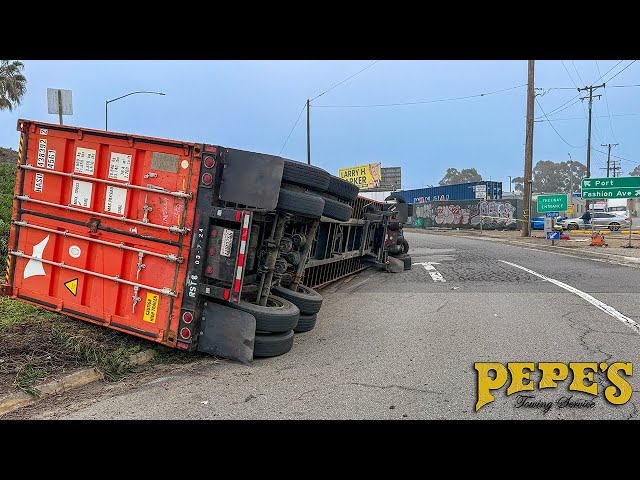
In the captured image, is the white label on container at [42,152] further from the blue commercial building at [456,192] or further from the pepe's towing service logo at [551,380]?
the blue commercial building at [456,192]

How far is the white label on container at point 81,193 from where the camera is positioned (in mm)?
5441

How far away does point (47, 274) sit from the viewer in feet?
18.5

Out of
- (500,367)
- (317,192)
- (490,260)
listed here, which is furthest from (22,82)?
(500,367)

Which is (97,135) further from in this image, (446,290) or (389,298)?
(446,290)

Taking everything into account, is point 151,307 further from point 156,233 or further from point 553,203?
point 553,203

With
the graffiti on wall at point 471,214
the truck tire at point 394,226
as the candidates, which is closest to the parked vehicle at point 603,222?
the graffiti on wall at point 471,214

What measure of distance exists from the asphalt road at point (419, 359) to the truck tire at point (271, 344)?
3.5 inches

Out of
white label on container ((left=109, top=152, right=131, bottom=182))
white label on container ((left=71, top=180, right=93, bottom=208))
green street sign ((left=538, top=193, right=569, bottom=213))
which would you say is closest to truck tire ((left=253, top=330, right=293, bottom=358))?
white label on container ((left=109, top=152, right=131, bottom=182))

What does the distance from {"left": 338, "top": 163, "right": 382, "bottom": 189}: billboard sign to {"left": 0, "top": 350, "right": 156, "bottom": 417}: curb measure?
89.8 meters

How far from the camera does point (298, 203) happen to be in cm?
555

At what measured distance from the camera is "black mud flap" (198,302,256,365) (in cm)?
522

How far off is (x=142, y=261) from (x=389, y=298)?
518cm

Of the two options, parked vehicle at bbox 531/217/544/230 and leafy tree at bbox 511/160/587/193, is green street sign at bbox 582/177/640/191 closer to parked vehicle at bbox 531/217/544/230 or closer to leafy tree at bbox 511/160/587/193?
parked vehicle at bbox 531/217/544/230
